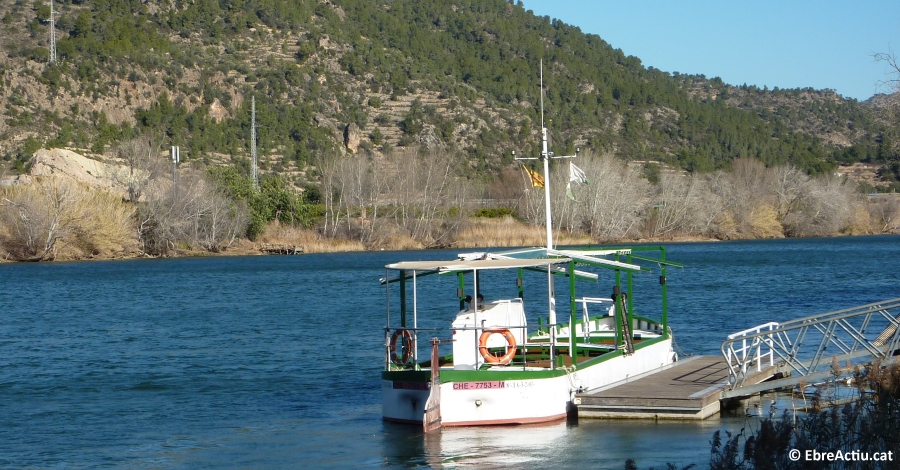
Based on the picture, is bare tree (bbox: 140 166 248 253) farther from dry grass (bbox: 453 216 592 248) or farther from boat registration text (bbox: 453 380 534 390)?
boat registration text (bbox: 453 380 534 390)

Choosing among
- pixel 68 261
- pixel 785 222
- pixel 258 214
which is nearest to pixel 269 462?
pixel 68 261

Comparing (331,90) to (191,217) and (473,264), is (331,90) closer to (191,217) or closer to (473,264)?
(191,217)

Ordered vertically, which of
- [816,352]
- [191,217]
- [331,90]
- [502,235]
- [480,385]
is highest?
[331,90]

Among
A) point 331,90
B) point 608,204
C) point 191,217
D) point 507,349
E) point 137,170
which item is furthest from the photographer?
point 331,90

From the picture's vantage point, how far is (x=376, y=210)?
87.1m

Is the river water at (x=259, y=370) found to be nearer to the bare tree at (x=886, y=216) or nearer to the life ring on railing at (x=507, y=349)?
the life ring on railing at (x=507, y=349)

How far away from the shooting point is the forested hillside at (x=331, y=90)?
4446 inches

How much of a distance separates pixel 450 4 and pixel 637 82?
40483 mm

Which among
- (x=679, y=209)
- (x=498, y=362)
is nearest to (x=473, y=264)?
(x=498, y=362)

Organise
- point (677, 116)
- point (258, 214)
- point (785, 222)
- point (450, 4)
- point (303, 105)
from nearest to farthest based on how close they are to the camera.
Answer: point (258, 214) < point (785, 222) < point (303, 105) < point (677, 116) < point (450, 4)

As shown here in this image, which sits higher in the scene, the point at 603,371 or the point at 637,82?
the point at 637,82

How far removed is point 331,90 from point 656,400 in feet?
399

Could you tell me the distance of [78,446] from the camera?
58.6 ft

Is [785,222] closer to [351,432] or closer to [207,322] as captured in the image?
[207,322]
